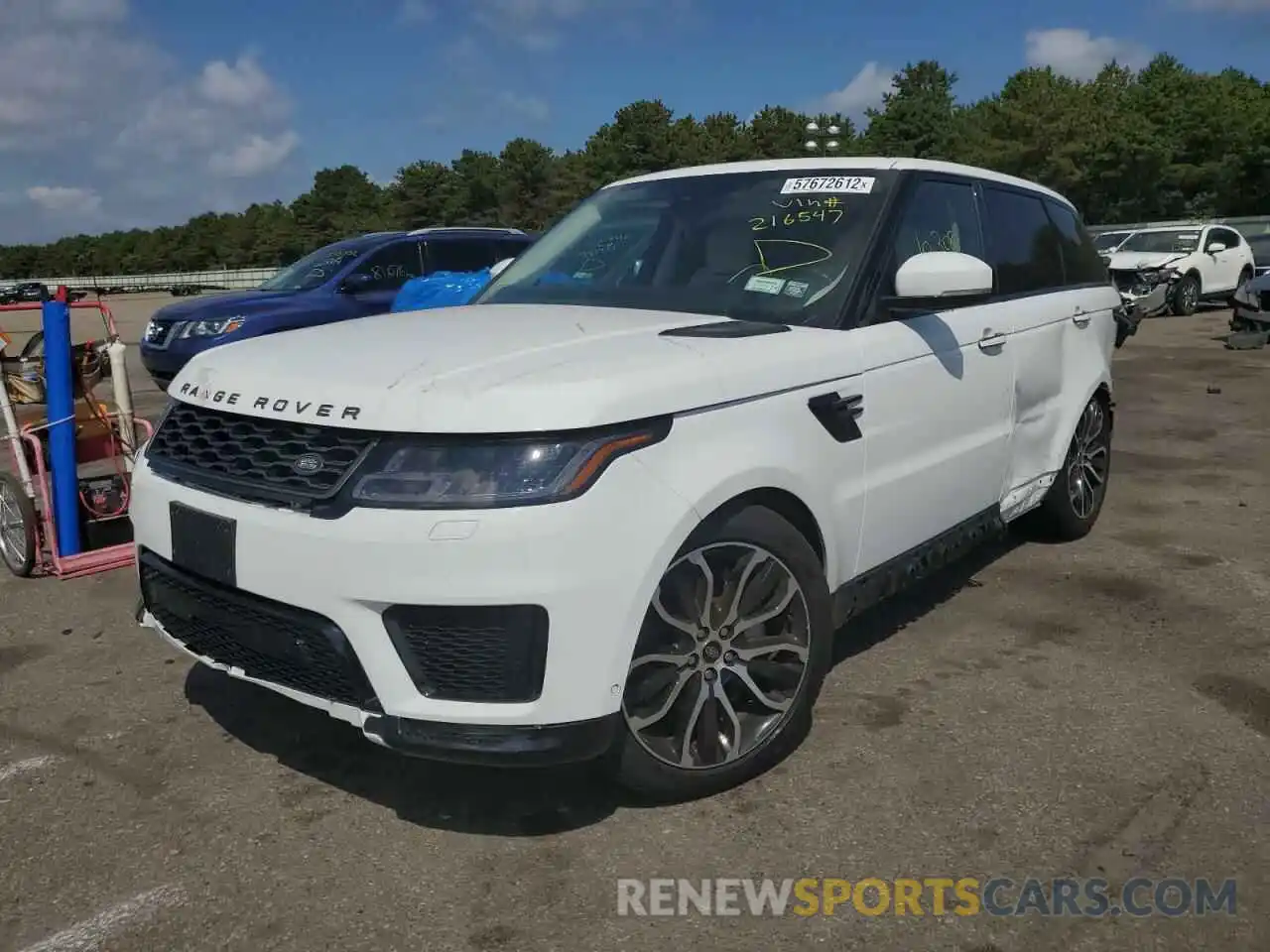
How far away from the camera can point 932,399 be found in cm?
364

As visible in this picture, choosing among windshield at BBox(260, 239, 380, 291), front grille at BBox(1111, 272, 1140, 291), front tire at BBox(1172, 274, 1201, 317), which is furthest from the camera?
front tire at BBox(1172, 274, 1201, 317)

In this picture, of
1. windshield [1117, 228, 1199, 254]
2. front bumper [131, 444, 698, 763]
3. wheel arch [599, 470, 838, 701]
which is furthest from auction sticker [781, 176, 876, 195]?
windshield [1117, 228, 1199, 254]

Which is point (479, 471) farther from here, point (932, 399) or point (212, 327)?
point (212, 327)

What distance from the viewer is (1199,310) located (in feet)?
66.6

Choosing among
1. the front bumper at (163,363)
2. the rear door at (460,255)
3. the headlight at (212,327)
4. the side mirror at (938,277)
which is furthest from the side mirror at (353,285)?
the side mirror at (938,277)

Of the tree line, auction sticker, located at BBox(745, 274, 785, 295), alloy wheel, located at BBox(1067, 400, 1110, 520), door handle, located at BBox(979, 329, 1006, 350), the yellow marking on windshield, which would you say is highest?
the tree line

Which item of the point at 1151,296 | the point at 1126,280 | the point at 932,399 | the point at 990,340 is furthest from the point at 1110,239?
the point at 932,399

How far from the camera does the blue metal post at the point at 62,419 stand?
509 cm

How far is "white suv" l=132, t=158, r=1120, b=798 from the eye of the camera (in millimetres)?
2455

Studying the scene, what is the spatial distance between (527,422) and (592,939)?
117 cm

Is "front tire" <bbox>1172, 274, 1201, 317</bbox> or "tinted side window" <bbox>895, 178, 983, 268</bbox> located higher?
"tinted side window" <bbox>895, 178, 983, 268</bbox>

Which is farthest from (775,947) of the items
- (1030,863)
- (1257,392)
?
(1257,392)

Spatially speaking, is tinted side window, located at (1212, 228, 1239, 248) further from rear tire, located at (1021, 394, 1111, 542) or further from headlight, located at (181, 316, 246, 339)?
headlight, located at (181, 316, 246, 339)

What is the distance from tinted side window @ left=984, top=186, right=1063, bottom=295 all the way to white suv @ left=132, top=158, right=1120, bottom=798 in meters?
0.53
